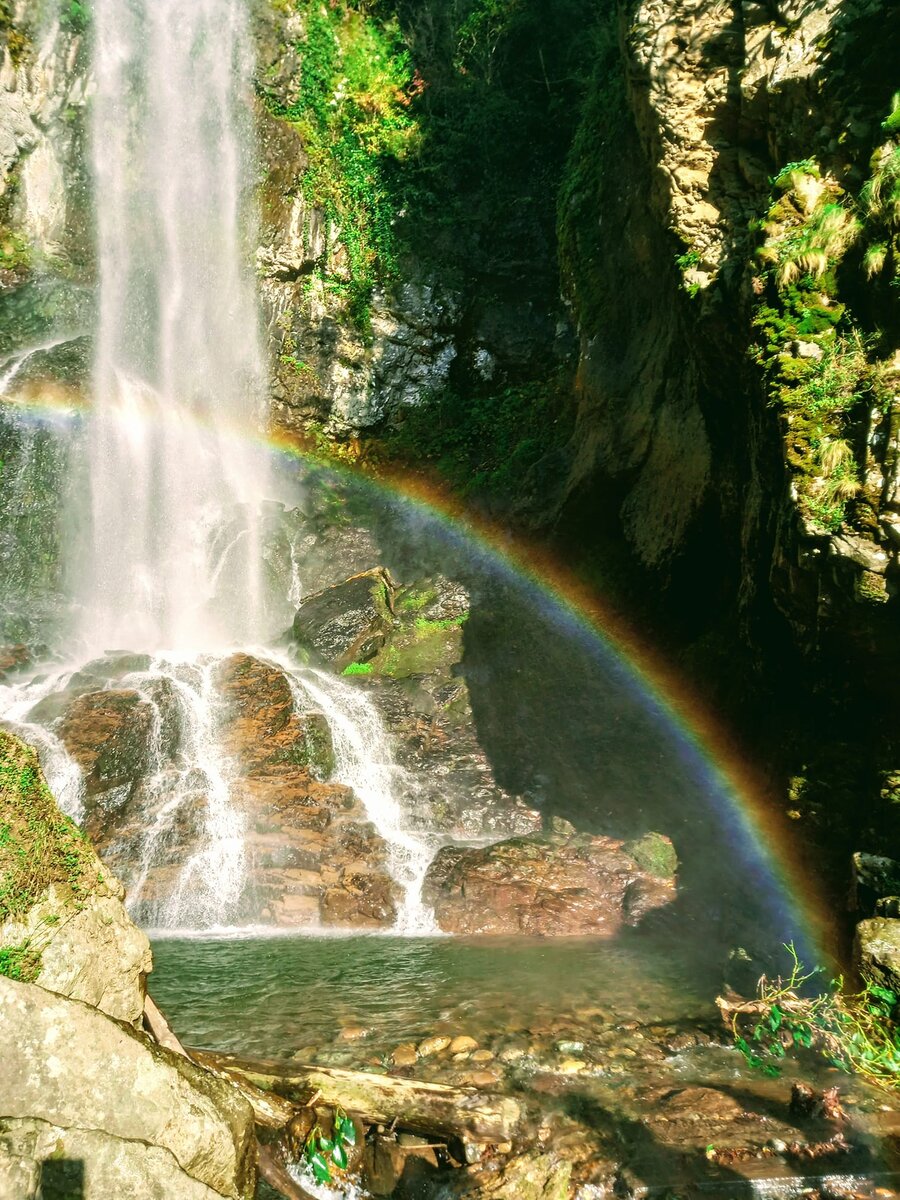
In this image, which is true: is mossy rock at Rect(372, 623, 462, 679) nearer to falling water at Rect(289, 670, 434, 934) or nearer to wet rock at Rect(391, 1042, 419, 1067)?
falling water at Rect(289, 670, 434, 934)

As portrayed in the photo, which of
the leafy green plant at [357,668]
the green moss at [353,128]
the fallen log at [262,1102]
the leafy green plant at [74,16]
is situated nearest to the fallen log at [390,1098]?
the fallen log at [262,1102]

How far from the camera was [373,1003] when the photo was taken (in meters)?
6.41

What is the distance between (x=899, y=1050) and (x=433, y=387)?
1848 cm

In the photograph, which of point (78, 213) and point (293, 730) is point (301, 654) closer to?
point (293, 730)

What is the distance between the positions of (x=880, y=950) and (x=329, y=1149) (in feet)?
11.9

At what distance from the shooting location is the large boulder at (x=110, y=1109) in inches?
98.6

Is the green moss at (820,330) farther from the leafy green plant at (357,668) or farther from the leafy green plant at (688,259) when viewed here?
the leafy green plant at (357,668)

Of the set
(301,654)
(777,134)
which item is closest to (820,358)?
(777,134)

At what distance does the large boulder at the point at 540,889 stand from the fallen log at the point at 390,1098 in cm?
473

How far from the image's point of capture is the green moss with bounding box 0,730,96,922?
11.1 ft

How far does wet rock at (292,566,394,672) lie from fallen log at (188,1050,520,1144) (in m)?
10.6

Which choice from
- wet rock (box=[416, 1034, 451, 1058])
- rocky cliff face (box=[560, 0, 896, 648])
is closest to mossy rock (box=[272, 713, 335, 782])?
rocky cliff face (box=[560, 0, 896, 648])

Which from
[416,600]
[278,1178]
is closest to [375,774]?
[416,600]

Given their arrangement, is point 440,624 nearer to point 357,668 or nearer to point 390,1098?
point 357,668
